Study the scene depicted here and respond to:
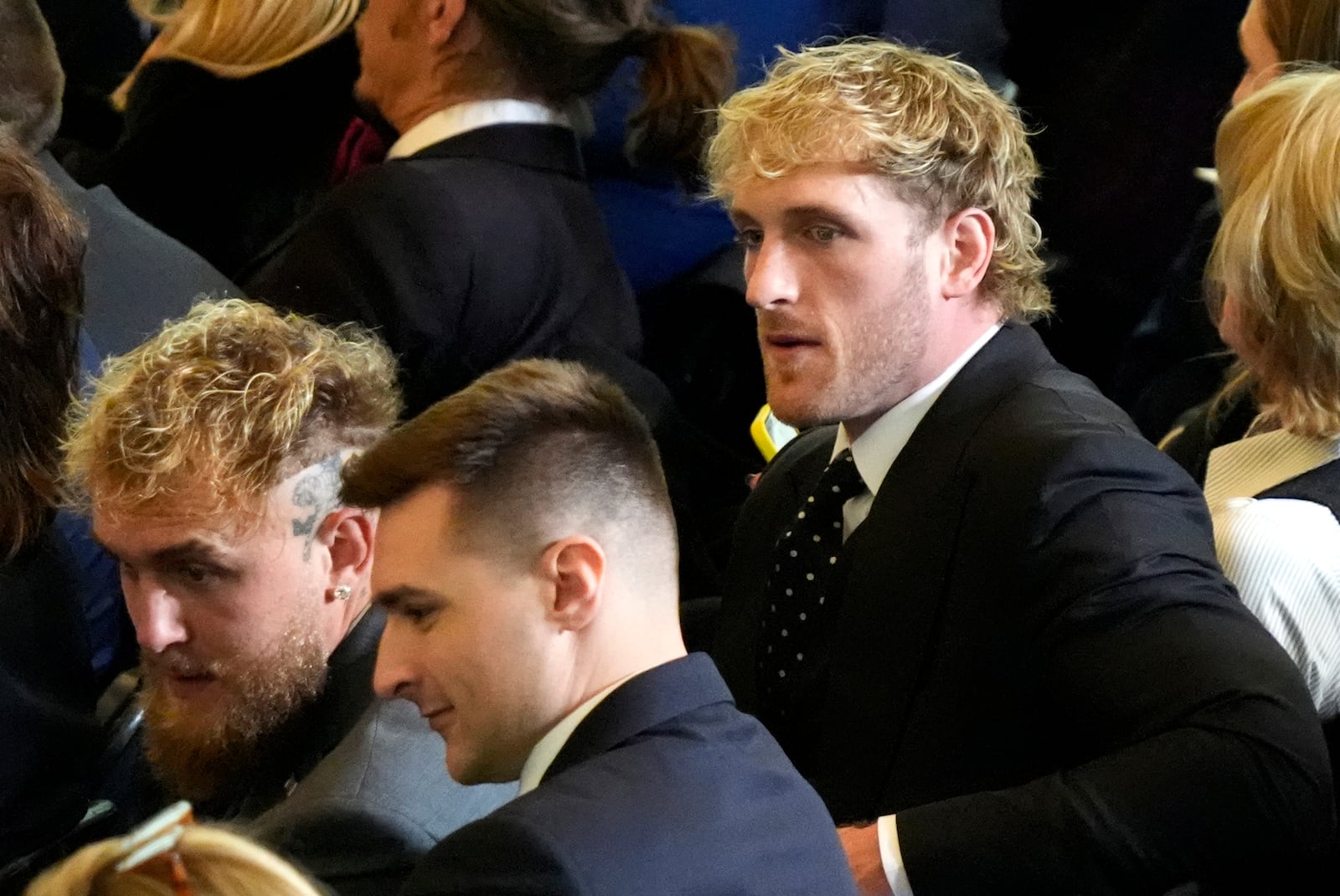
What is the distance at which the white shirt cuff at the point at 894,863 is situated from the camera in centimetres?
160

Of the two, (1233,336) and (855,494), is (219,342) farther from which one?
(1233,336)

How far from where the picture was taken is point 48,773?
6.20 feet

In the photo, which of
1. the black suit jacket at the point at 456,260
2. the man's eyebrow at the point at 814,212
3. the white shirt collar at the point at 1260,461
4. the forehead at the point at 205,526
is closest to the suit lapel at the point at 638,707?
the forehead at the point at 205,526

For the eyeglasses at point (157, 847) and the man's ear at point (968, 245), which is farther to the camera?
the man's ear at point (968, 245)

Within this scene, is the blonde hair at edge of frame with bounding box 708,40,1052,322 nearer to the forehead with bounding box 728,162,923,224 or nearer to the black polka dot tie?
the forehead with bounding box 728,162,923,224

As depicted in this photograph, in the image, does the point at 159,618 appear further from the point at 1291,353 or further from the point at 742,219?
the point at 1291,353

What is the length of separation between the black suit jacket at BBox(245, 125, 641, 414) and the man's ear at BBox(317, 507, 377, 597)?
0.51 m

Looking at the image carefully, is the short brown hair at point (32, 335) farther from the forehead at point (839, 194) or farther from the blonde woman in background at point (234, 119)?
the forehead at point (839, 194)

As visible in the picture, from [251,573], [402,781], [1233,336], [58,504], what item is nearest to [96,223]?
[58,504]

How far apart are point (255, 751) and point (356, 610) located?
0.18 metres

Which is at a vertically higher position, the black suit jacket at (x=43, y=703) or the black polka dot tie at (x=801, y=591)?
the black polka dot tie at (x=801, y=591)

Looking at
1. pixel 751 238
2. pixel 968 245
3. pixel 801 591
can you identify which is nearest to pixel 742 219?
pixel 751 238

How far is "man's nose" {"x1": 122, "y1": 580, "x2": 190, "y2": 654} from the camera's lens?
5.88ft

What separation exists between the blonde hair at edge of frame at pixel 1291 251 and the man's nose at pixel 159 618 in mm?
1177
